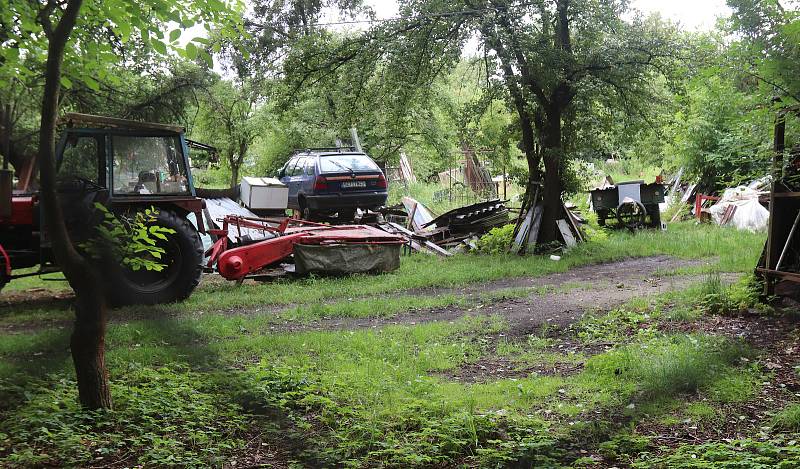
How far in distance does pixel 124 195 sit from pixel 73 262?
4852 mm

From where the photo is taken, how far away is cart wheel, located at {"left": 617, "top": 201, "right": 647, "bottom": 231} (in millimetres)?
15438

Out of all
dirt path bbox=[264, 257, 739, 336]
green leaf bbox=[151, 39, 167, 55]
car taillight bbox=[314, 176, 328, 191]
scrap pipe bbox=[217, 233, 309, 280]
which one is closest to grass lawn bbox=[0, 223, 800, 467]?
dirt path bbox=[264, 257, 739, 336]

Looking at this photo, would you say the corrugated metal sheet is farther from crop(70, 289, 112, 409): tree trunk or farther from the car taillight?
crop(70, 289, 112, 409): tree trunk

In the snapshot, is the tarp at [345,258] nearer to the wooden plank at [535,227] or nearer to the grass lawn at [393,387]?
the grass lawn at [393,387]

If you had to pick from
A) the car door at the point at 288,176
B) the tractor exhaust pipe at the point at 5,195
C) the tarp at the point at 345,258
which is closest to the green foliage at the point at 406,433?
the tractor exhaust pipe at the point at 5,195

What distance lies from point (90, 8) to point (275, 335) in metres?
3.53

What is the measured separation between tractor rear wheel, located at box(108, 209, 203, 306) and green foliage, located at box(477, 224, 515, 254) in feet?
21.5

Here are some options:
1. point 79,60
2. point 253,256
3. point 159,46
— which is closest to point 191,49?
point 159,46

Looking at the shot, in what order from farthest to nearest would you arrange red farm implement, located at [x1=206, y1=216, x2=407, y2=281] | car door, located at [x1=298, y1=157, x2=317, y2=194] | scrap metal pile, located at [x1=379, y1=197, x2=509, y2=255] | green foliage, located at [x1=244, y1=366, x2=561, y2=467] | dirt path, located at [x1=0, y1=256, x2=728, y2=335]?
1. car door, located at [x1=298, y1=157, x2=317, y2=194]
2. scrap metal pile, located at [x1=379, y1=197, x2=509, y2=255]
3. red farm implement, located at [x1=206, y1=216, x2=407, y2=281]
4. dirt path, located at [x1=0, y1=256, x2=728, y2=335]
5. green foliage, located at [x1=244, y1=366, x2=561, y2=467]

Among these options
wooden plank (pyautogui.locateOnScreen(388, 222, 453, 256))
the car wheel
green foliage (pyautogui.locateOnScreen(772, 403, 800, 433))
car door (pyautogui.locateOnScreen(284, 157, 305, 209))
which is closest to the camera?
green foliage (pyautogui.locateOnScreen(772, 403, 800, 433))

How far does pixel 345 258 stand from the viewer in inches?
414

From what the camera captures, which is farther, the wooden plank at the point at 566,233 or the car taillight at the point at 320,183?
the car taillight at the point at 320,183

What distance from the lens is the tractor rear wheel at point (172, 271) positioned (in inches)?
326

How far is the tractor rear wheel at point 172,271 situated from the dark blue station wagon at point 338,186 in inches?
261
